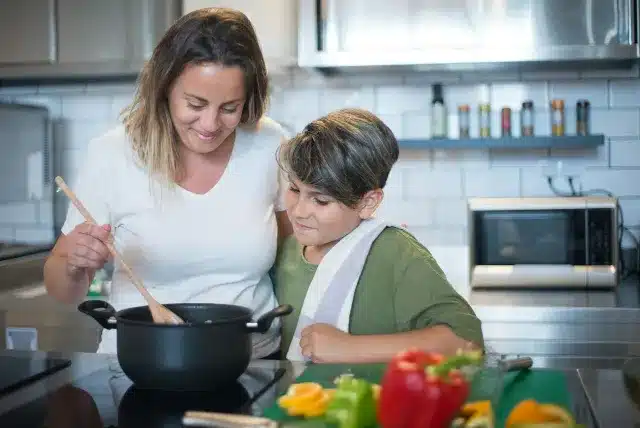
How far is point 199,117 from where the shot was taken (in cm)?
149

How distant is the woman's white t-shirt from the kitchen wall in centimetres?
149

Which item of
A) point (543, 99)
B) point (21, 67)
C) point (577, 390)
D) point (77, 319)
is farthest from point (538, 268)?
point (21, 67)

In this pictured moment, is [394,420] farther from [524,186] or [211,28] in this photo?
[524,186]

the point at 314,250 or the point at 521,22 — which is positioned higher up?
the point at 521,22

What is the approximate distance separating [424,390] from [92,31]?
2.42m

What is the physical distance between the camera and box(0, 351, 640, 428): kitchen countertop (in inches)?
37.6

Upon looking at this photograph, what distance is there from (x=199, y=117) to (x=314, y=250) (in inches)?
12.6

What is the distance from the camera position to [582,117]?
288 centimetres

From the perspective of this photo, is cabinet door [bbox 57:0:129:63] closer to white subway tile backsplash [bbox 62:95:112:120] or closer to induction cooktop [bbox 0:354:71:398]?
white subway tile backsplash [bbox 62:95:112:120]

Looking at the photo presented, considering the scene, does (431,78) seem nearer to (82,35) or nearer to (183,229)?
(82,35)

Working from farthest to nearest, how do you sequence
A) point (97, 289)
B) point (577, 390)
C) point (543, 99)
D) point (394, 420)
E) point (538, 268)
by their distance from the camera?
point (543, 99), point (97, 289), point (538, 268), point (577, 390), point (394, 420)

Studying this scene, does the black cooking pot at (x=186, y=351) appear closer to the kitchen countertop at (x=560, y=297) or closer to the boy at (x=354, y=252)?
the boy at (x=354, y=252)

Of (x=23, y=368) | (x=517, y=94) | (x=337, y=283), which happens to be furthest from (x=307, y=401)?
(x=517, y=94)

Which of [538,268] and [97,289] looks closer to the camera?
[538,268]
